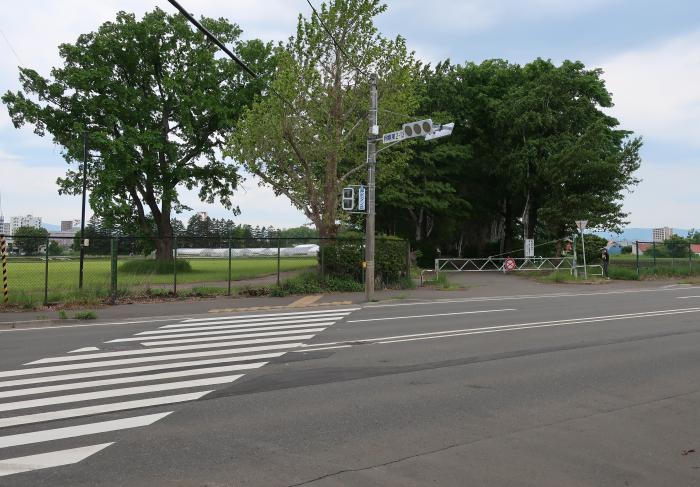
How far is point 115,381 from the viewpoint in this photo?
7820mm

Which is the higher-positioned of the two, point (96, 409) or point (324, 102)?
point (324, 102)

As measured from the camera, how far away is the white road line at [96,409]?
5992 millimetres

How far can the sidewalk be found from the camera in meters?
16.3

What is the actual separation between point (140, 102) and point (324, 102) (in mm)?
21093

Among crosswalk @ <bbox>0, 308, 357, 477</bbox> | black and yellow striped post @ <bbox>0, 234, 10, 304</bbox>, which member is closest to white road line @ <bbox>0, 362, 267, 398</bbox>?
crosswalk @ <bbox>0, 308, 357, 477</bbox>

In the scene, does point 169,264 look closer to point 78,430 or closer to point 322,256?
point 322,256

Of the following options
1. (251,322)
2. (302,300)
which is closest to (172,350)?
(251,322)

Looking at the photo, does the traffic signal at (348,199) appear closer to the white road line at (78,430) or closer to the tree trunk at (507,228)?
the white road line at (78,430)

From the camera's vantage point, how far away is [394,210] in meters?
47.0

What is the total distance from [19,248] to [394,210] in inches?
1257

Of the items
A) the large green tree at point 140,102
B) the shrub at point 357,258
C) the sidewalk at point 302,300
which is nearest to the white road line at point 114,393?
the sidewalk at point 302,300

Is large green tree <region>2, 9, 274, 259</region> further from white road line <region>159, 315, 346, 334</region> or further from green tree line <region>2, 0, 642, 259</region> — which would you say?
white road line <region>159, 315, 346, 334</region>

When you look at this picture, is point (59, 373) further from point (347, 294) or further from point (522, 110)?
point (522, 110)

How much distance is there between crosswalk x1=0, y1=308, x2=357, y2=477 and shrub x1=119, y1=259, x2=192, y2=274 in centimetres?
846
